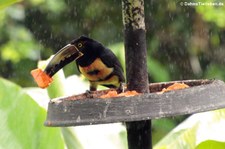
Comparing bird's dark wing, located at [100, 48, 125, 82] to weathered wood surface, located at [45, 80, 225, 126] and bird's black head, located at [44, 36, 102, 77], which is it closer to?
bird's black head, located at [44, 36, 102, 77]

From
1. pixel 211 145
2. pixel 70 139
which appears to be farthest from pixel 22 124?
pixel 211 145

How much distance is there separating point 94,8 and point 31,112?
360 centimetres

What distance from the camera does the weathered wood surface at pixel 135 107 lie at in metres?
1.39

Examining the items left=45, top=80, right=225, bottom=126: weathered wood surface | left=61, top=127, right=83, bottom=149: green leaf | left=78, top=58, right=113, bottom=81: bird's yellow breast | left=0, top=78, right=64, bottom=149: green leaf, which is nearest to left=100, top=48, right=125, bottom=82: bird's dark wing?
left=78, top=58, right=113, bottom=81: bird's yellow breast

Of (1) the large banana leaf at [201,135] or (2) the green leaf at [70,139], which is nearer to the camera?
(1) the large banana leaf at [201,135]

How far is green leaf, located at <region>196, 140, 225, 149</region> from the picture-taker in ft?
6.11

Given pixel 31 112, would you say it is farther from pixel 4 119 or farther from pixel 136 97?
pixel 136 97

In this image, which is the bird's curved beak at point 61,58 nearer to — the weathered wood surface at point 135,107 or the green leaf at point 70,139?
the weathered wood surface at point 135,107

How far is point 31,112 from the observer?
77.5 inches

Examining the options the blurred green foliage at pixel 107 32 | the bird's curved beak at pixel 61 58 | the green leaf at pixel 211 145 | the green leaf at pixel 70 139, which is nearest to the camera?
the bird's curved beak at pixel 61 58

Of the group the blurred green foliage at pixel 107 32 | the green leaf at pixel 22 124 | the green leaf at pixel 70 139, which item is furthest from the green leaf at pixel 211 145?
the blurred green foliage at pixel 107 32

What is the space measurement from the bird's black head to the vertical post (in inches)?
3.3

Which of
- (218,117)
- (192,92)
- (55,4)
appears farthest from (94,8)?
(192,92)

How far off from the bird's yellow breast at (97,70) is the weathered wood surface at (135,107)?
0.21 meters
